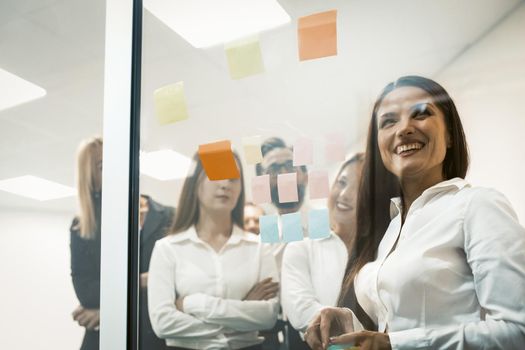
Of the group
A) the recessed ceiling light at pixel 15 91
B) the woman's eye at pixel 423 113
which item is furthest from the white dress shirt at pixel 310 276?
the recessed ceiling light at pixel 15 91

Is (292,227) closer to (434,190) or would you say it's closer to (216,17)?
(434,190)

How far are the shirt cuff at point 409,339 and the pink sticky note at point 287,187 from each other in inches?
16.1

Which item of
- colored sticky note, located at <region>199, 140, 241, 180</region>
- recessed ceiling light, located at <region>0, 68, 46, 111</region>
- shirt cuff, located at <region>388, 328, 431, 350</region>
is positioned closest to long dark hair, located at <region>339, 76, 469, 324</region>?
shirt cuff, located at <region>388, 328, 431, 350</region>

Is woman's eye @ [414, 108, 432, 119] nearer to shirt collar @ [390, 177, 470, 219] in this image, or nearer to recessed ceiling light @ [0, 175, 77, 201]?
shirt collar @ [390, 177, 470, 219]

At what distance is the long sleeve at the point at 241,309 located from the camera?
4.23ft

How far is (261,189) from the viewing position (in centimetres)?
135

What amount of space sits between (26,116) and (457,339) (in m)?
1.58

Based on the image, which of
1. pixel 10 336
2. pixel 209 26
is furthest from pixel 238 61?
pixel 10 336

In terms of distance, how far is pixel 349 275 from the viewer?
3.98 feet

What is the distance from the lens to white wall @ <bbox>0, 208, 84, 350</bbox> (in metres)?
1.63

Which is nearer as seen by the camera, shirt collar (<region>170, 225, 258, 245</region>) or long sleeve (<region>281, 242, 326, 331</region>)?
long sleeve (<region>281, 242, 326, 331</region>)

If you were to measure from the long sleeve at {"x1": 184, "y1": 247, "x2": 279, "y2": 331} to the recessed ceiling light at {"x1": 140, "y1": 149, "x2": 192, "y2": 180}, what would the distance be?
0.35 meters

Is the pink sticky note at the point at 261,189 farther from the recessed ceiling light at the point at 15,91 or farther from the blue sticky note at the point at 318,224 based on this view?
the recessed ceiling light at the point at 15,91

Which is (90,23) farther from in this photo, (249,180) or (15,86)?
(249,180)
